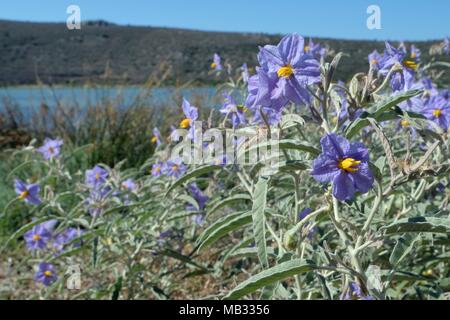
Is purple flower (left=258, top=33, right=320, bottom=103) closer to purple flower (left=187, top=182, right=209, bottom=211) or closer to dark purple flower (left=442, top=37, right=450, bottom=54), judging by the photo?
purple flower (left=187, top=182, right=209, bottom=211)

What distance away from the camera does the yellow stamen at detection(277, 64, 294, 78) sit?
102cm

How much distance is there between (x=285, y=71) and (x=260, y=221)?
11.1 inches

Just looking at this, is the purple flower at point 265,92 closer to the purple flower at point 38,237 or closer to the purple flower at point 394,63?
the purple flower at point 394,63

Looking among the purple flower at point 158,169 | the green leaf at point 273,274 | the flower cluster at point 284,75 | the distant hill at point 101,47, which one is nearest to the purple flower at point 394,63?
the flower cluster at point 284,75

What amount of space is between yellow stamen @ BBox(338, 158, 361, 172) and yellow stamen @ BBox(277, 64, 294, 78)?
0.61 feet

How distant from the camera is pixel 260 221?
0.98 metres

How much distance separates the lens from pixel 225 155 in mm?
1310

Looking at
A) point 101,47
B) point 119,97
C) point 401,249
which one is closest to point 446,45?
point 401,249

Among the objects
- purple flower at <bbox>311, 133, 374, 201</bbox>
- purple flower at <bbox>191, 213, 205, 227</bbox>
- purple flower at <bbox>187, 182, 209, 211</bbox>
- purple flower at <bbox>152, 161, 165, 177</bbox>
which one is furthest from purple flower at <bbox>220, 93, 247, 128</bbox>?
purple flower at <bbox>152, 161, 165, 177</bbox>

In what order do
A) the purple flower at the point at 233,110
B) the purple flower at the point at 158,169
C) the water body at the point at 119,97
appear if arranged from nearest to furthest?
1. the purple flower at the point at 233,110
2. the purple flower at the point at 158,169
3. the water body at the point at 119,97

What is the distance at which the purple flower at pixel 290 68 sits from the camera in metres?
1.02
